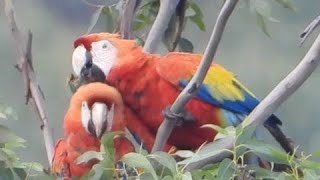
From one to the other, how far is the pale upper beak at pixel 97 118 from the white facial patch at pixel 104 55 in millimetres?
129

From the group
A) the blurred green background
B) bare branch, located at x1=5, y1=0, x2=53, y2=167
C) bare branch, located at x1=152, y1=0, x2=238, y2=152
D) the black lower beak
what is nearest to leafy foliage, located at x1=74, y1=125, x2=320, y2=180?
bare branch, located at x1=152, y1=0, x2=238, y2=152

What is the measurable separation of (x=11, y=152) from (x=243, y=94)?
0.62 metres

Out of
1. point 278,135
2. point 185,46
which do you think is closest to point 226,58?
point 185,46

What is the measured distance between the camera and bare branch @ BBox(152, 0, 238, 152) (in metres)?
1.28

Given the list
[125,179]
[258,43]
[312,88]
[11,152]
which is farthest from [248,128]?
[258,43]

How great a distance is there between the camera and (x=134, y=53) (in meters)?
1.89

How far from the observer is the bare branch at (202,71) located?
1.28 metres

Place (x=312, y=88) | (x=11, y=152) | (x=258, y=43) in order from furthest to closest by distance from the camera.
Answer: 1. (x=258, y=43)
2. (x=312, y=88)
3. (x=11, y=152)

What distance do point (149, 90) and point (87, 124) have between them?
16 centimetres

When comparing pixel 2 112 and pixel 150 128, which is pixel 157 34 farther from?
pixel 2 112

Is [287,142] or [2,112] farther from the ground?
[2,112]

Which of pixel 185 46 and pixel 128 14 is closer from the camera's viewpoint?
pixel 128 14

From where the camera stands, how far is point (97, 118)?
5.65 ft

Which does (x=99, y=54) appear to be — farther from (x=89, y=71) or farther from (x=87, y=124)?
(x=87, y=124)
